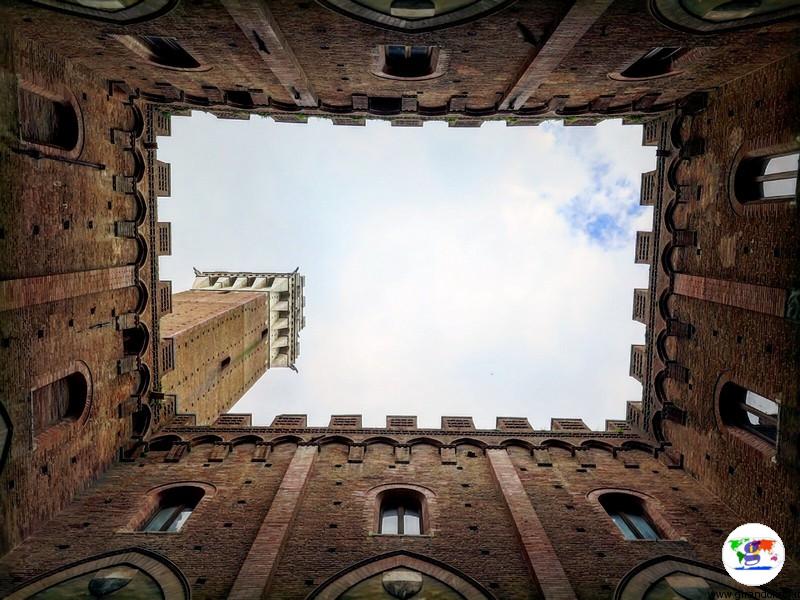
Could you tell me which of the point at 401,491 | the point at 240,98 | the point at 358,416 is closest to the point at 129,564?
the point at 401,491

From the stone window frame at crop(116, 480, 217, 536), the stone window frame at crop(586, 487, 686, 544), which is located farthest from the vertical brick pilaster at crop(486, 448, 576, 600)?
the stone window frame at crop(116, 480, 217, 536)

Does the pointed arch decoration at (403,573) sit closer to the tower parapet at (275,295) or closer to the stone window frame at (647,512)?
the stone window frame at (647,512)

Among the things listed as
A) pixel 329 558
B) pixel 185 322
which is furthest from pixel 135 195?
pixel 329 558

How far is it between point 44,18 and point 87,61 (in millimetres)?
2136

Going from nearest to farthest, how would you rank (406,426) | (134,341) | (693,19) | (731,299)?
(693,19) < (731,299) < (134,341) < (406,426)

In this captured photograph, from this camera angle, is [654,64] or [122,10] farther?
[654,64]

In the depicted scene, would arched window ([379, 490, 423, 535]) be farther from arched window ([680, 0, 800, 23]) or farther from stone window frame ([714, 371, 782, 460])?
arched window ([680, 0, 800, 23])

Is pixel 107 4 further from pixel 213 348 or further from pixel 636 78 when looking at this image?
pixel 213 348

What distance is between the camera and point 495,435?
48.5 feet

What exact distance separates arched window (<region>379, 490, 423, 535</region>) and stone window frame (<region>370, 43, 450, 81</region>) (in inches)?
416

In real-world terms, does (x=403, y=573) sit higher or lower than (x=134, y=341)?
lower

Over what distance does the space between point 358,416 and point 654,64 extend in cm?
1293

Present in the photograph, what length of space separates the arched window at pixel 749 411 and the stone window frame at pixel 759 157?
3.97 m

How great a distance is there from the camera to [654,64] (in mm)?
12672
